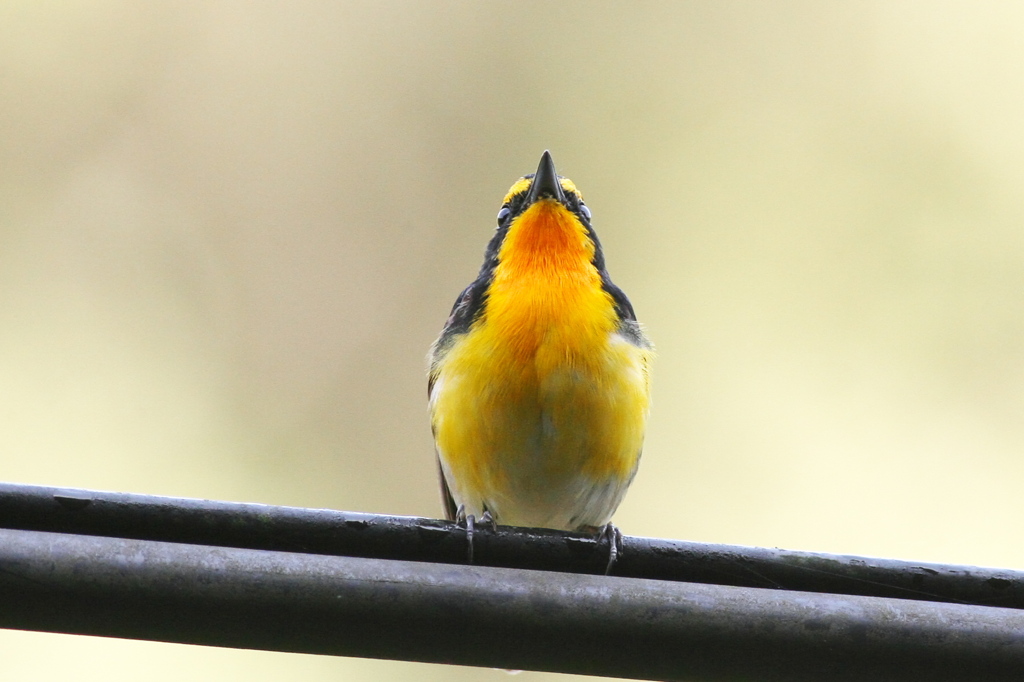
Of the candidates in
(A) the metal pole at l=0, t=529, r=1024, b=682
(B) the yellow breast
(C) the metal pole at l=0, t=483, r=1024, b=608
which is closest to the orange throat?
(B) the yellow breast

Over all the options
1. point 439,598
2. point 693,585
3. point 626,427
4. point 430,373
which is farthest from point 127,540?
point 430,373

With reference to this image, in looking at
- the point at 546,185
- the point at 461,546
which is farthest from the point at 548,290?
the point at 461,546

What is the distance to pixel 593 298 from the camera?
15.1ft

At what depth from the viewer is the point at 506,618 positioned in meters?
1.78

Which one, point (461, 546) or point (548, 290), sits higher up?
point (548, 290)

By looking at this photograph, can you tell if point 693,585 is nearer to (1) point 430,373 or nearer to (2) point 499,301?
(2) point 499,301

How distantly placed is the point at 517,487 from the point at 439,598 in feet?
9.01

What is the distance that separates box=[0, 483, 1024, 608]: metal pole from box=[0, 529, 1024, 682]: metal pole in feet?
0.40

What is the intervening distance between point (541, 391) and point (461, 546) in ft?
7.52

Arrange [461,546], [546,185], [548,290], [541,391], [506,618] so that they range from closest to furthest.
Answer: [506,618] → [461,546] → [541,391] → [548,290] → [546,185]

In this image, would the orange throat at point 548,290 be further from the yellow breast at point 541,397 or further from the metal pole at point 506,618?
the metal pole at point 506,618

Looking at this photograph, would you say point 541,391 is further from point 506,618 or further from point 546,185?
point 506,618

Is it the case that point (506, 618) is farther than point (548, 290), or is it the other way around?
point (548, 290)

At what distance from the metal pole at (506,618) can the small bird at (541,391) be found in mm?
2400
